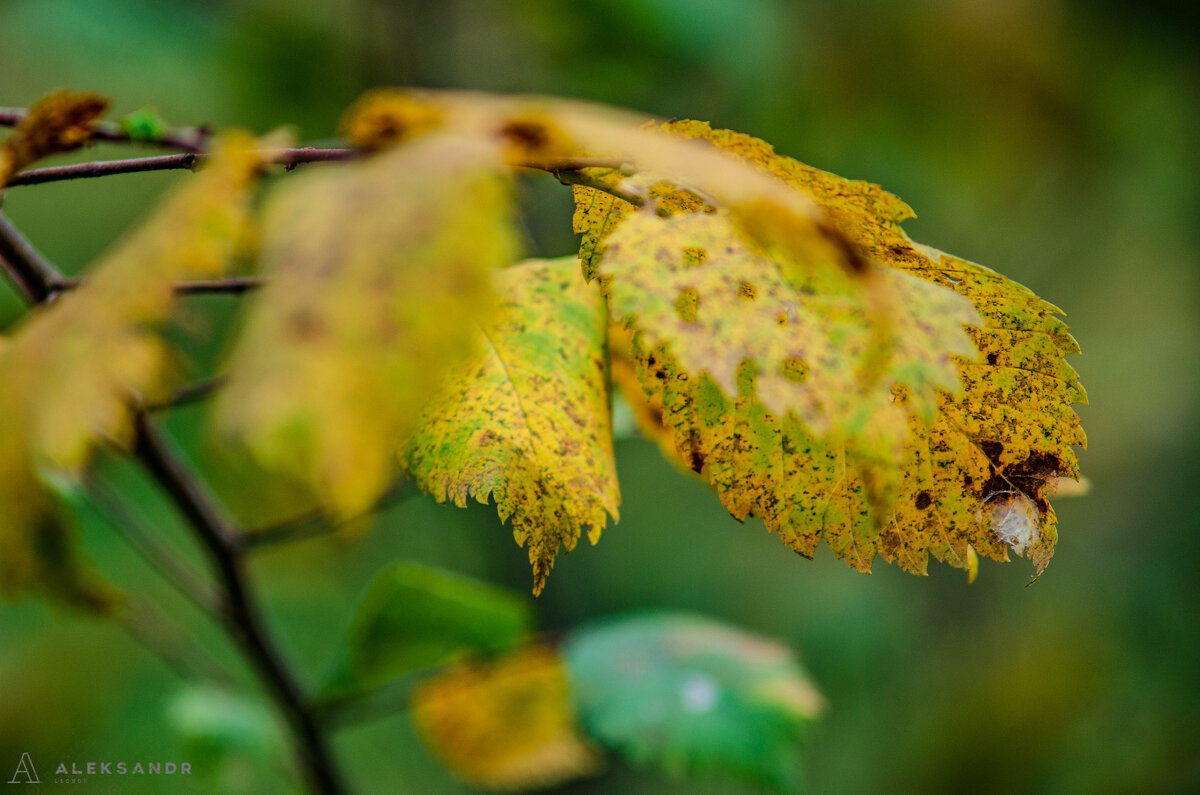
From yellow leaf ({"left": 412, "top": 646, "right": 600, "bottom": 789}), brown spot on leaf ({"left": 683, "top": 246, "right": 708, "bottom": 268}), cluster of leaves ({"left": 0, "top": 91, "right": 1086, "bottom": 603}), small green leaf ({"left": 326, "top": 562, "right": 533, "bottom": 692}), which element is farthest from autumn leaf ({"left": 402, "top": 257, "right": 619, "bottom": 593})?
yellow leaf ({"left": 412, "top": 646, "right": 600, "bottom": 789})

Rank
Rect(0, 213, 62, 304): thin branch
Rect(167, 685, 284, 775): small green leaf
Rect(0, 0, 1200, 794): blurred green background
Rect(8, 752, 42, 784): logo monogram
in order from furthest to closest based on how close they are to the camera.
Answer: Rect(0, 0, 1200, 794): blurred green background, Rect(8, 752, 42, 784): logo monogram, Rect(167, 685, 284, 775): small green leaf, Rect(0, 213, 62, 304): thin branch

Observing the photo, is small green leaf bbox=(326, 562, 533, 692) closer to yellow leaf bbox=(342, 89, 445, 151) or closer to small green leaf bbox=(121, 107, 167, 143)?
small green leaf bbox=(121, 107, 167, 143)

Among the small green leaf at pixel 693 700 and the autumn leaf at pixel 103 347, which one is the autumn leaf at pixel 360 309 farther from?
the small green leaf at pixel 693 700

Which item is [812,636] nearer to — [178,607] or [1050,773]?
[1050,773]

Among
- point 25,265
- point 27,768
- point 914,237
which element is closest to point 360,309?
point 25,265

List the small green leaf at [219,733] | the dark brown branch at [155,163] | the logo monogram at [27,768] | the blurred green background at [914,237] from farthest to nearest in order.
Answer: the blurred green background at [914,237] → the logo monogram at [27,768] → the small green leaf at [219,733] → the dark brown branch at [155,163]

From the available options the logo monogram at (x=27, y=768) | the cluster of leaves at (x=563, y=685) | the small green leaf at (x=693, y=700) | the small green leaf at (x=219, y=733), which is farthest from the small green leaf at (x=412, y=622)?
the logo monogram at (x=27, y=768)

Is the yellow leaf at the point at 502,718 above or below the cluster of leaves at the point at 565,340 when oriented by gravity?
below
